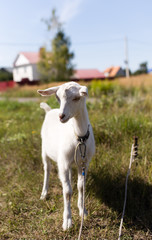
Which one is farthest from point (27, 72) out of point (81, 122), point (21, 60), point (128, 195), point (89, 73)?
point (81, 122)

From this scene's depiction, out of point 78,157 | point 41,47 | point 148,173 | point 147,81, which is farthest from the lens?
point 41,47

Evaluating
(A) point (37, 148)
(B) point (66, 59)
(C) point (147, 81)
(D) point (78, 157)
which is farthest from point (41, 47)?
(D) point (78, 157)

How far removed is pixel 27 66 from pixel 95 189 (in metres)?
34.7

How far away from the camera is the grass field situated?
215 cm

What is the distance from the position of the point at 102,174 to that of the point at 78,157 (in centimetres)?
90

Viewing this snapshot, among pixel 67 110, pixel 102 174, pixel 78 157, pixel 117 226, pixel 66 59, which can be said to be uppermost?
pixel 66 59

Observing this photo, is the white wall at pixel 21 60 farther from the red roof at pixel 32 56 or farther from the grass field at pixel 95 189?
the grass field at pixel 95 189

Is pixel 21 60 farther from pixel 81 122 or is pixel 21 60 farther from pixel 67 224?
pixel 67 224

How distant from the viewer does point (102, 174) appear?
9.08ft

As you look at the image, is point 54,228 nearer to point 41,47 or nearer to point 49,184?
point 49,184

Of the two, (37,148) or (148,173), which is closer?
(148,173)

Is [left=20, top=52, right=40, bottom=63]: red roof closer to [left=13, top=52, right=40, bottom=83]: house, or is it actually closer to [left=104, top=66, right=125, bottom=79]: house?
[left=13, top=52, right=40, bottom=83]: house

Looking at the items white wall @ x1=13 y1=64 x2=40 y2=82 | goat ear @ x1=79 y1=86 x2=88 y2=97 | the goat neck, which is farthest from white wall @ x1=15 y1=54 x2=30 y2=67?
goat ear @ x1=79 y1=86 x2=88 y2=97

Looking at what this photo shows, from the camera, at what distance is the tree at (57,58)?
22.7m
